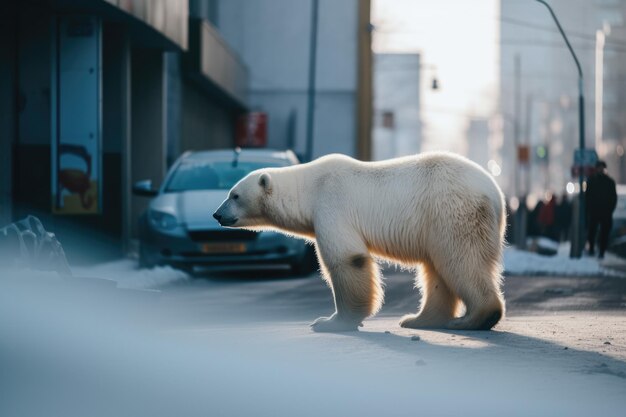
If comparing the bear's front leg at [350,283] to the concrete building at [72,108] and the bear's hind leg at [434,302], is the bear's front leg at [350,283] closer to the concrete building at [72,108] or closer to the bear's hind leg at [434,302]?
the bear's hind leg at [434,302]

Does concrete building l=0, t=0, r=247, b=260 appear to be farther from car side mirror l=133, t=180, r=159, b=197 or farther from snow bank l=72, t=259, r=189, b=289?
car side mirror l=133, t=180, r=159, b=197

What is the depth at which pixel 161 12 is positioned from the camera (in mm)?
24062

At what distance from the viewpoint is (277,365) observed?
744cm

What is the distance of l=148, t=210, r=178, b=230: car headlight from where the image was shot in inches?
731

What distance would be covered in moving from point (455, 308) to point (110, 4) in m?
11.3

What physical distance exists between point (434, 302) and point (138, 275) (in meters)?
8.50

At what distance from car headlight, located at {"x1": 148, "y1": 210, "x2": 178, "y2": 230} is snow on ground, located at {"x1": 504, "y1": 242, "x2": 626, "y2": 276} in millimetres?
6207

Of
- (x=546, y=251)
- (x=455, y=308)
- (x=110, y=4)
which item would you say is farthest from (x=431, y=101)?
(x=455, y=308)

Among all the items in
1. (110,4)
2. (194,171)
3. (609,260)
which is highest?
(110,4)

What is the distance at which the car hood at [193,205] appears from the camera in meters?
18.5

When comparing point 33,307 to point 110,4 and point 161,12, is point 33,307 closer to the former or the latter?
point 110,4

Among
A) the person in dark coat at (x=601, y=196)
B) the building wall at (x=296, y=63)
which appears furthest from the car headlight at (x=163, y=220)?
the building wall at (x=296, y=63)

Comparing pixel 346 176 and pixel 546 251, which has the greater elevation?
pixel 346 176

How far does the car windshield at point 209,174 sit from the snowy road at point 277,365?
8.01 metres
